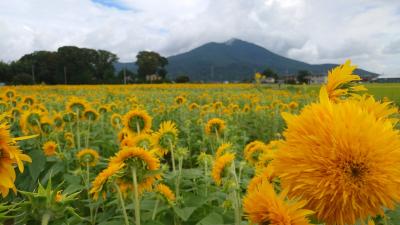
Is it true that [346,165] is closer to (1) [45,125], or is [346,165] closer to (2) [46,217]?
(2) [46,217]

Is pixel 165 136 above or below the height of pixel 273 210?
below

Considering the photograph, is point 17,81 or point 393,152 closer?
point 393,152

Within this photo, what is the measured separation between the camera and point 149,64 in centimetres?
6266

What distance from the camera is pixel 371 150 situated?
2.42 ft

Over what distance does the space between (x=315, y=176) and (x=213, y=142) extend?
3.46 meters

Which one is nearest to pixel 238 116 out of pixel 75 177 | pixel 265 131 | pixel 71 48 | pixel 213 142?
pixel 265 131

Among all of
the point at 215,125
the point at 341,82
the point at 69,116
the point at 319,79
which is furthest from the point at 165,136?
the point at 319,79

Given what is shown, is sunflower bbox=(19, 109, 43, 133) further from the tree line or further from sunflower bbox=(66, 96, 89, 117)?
the tree line

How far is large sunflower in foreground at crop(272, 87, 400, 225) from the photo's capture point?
73 centimetres

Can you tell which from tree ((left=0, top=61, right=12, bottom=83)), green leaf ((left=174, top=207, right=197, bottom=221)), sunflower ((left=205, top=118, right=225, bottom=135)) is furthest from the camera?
tree ((left=0, top=61, right=12, bottom=83))

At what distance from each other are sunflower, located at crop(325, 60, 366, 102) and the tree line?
157 ft

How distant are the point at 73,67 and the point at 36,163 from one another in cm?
5490

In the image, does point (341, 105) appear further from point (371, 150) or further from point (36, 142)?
point (36, 142)

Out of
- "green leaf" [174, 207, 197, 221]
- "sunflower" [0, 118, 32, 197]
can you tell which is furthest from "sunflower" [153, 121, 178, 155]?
"sunflower" [0, 118, 32, 197]
